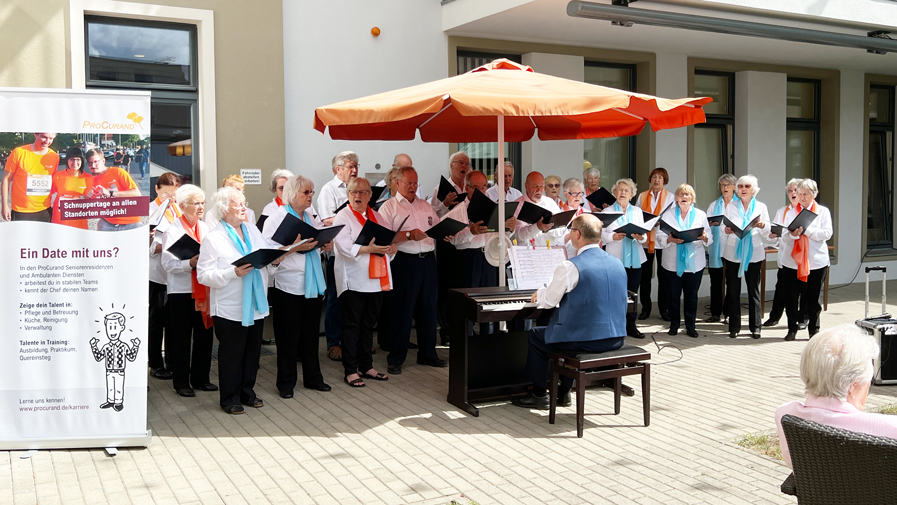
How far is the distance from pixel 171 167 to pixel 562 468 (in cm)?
543

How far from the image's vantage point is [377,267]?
251 inches

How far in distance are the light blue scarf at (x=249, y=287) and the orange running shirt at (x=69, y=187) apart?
37.2 inches

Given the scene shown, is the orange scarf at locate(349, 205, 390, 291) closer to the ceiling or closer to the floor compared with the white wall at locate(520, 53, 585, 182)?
closer to the floor

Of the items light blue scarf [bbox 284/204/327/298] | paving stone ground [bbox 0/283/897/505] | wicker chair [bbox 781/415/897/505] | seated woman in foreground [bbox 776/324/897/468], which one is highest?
light blue scarf [bbox 284/204/327/298]

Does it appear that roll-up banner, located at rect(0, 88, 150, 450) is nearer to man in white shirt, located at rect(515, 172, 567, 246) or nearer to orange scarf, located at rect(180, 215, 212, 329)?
orange scarf, located at rect(180, 215, 212, 329)

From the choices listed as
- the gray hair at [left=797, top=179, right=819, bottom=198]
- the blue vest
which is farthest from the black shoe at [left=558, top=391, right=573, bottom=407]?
the gray hair at [left=797, top=179, right=819, bottom=198]

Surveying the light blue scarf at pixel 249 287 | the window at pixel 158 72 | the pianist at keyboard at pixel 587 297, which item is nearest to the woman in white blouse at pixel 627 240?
the pianist at keyboard at pixel 587 297

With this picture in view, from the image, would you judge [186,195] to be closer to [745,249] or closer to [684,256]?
[684,256]

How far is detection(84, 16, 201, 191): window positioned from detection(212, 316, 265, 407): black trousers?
2.93m

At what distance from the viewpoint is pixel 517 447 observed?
5016 mm

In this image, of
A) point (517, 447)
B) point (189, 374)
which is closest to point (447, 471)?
point (517, 447)

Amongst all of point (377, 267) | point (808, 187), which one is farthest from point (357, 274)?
point (808, 187)

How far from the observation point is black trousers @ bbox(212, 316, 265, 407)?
18.2 ft

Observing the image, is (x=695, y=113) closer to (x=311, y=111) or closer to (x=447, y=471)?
(x=447, y=471)
